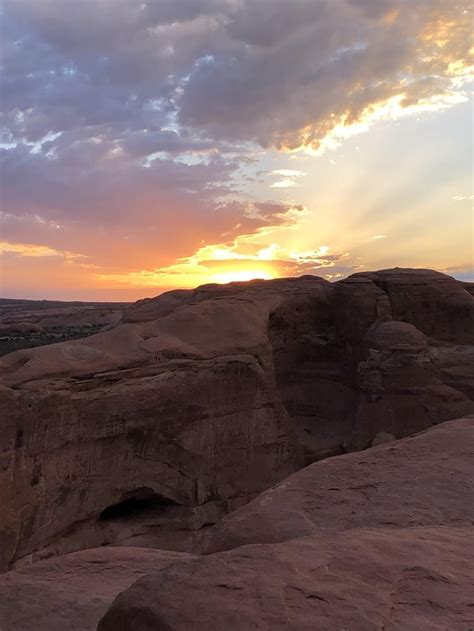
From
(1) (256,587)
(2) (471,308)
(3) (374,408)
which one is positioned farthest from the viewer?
(2) (471,308)

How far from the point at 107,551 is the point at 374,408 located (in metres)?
12.0

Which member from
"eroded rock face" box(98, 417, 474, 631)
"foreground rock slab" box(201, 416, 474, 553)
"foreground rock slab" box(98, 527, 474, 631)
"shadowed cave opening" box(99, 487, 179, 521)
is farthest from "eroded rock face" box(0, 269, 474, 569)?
"foreground rock slab" box(98, 527, 474, 631)

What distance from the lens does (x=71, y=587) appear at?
5.01 m

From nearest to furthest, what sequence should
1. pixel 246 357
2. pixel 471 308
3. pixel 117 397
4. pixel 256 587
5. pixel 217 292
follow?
pixel 256 587 → pixel 117 397 → pixel 246 357 → pixel 471 308 → pixel 217 292

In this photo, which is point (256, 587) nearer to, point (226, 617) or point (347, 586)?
point (226, 617)

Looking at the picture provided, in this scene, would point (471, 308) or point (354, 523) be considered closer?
point (354, 523)

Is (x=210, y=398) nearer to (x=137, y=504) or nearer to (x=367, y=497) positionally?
(x=137, y=504)

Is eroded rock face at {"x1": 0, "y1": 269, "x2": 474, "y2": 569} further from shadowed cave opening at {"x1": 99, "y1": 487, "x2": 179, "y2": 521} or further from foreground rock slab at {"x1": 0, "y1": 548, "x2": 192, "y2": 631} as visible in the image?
foreground rock slab at {"x1": 0, "y1": 548, "x2": 192, "y2": 631}

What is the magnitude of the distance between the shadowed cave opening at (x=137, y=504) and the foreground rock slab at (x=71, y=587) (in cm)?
683

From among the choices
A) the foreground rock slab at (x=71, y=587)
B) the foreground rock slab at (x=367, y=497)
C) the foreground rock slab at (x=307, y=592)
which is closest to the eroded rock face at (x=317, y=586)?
the foreground rock slab at (x=307, y=592)

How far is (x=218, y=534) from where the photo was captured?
5.72 metres

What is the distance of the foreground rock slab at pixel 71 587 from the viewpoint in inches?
171

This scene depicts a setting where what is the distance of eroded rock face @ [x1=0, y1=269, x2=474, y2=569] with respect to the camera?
11.2m

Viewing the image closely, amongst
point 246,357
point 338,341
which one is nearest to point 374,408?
point 338,341
